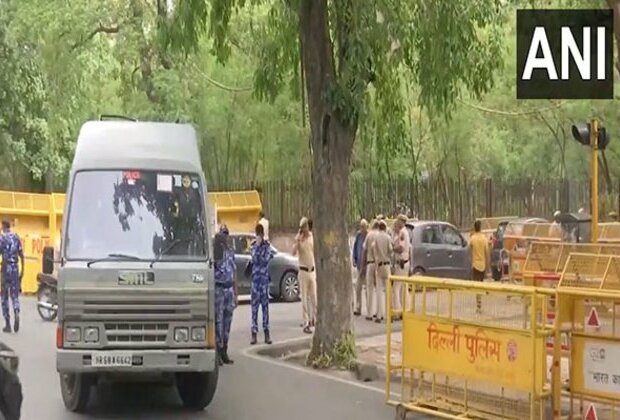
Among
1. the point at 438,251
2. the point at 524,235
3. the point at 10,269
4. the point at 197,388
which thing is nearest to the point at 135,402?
the point at 197,388

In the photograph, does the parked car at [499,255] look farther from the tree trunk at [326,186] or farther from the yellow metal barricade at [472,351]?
the yellow metal barricade at [472,351]

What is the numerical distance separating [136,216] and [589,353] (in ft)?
15.4

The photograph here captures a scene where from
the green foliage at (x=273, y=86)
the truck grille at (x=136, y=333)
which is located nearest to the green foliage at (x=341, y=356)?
the green foliage at (x=273, y=86)

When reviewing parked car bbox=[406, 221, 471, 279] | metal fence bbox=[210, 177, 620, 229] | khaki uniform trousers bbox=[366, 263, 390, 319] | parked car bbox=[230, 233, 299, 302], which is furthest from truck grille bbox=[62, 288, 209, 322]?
metal fence bbox=[210, 177, 620, 229]

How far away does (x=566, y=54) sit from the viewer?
12.3 m

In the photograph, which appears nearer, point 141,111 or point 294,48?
point 294,48

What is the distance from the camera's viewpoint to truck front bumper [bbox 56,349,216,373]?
412 inches

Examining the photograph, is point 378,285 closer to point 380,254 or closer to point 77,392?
point 380,254

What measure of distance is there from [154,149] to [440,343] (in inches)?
146

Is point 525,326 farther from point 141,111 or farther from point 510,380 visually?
point 141,111

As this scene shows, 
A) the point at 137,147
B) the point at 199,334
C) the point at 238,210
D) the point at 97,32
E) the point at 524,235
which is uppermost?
the point at 97,32

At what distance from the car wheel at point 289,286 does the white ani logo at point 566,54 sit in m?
11.6

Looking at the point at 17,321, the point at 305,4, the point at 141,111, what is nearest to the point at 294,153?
the point at 141,111

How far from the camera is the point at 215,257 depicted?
36.8 ft
